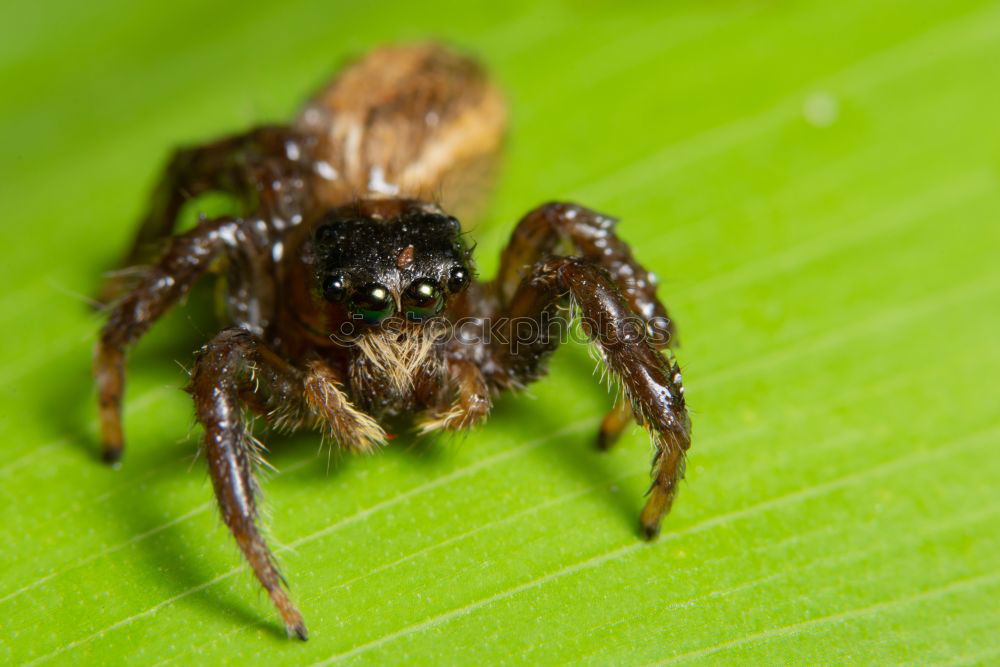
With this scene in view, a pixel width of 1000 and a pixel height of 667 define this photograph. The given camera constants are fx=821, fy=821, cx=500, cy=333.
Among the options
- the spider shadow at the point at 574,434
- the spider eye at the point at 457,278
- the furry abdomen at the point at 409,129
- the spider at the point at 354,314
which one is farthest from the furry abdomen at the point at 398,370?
the furry abdomen at the point at 409,129

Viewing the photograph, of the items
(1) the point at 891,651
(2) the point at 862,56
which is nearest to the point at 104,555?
(1) the point at 891,651

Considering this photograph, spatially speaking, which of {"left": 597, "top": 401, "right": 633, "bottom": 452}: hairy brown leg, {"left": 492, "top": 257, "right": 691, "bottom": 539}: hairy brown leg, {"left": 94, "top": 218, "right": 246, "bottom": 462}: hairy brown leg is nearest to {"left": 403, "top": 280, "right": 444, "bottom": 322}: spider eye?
{"left": 492, "top": 257, "right": 691, "bottom": 539}: hairy brown leg

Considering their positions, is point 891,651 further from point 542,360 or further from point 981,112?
point 981,112

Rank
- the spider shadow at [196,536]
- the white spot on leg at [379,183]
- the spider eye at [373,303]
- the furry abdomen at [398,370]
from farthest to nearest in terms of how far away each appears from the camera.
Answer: the white spot on leg at [379,183]
the furry abdomen at [398,370]
the spider eye at [373,303]
the spider shadow at [196,536]

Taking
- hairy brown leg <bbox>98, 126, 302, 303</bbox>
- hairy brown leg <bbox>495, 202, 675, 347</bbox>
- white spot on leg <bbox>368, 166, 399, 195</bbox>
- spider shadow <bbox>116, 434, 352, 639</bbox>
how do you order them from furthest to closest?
white spot on leg <bbox>368, 166, 399, 195</bbox> → hairy brown leg <bbox>98, 126, 302, 303</bbox> → hairy brown leg <bbox>495, 202, 675, 347</bbox> → spider shadow <bbox>116, 434, 352, 639</bbox>

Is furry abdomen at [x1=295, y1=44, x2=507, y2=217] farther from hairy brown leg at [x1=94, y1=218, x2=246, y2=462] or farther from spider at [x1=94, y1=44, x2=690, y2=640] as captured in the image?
hairy brown leg at [x1=94, y1=218, x2=246, y2=462]

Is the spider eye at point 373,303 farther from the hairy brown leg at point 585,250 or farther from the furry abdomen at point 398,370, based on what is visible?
the hairy brown leg at point 585,250
